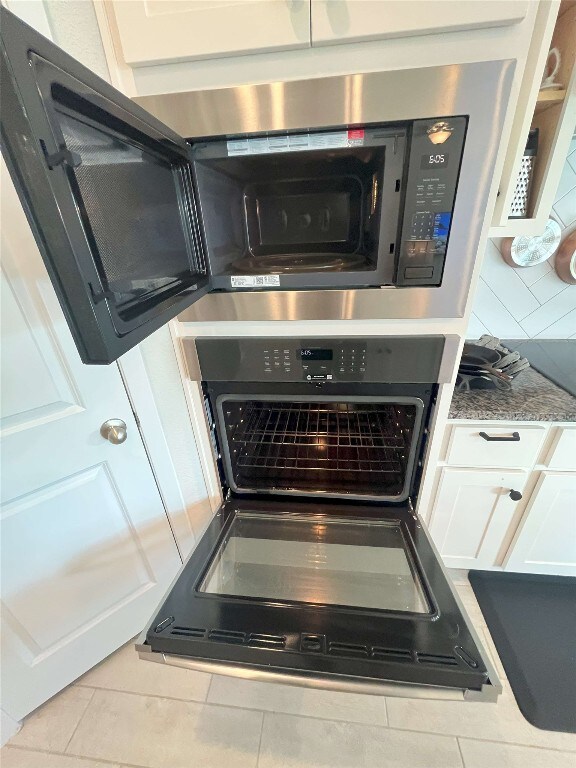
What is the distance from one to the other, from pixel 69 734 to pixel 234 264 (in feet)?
5.37

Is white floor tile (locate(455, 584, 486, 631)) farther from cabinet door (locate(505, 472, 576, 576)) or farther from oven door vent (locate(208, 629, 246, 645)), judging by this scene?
oven door vent (locate(208, 629, 246, 645))

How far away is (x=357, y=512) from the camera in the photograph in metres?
0.98

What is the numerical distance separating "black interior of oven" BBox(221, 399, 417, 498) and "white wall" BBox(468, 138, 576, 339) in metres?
0.84

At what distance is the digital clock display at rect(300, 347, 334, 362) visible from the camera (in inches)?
32.2

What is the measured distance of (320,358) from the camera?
83cm

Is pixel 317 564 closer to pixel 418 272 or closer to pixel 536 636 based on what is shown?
pixel 418 272

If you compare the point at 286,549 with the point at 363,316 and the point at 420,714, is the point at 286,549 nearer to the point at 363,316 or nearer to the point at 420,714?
the point at 363,316

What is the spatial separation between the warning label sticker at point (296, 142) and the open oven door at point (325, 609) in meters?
0.94

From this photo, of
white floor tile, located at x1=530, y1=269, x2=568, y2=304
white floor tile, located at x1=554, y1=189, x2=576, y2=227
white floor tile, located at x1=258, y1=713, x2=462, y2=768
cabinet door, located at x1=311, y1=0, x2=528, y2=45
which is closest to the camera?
cabinet door, located at x1=311, y1=0, x2=528, y2=45

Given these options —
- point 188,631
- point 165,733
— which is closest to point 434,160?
point 188,631

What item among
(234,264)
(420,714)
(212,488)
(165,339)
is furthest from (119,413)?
(420,714)

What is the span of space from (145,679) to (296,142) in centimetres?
179

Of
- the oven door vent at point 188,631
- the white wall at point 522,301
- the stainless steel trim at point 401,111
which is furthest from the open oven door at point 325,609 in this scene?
the white wall at point 522,301

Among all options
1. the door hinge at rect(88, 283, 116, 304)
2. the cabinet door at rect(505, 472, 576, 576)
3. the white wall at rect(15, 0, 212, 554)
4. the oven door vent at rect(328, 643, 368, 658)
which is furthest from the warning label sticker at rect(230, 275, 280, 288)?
the cabinet door at rect(505, 472, 576, 576)
